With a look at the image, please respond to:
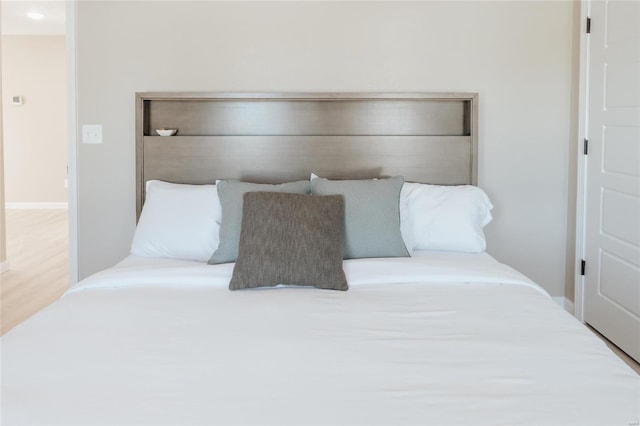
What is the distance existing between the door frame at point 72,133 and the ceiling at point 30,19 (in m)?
3.63

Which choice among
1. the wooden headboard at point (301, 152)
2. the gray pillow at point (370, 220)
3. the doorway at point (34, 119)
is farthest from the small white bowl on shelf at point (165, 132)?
the doorway at point (34, 119)

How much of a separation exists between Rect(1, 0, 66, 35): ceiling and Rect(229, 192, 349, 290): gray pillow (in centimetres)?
528

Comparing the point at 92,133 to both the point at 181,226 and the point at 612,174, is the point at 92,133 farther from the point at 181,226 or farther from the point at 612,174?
the point at 612,174

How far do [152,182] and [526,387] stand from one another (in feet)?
7.82

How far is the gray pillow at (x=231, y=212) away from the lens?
119 inches

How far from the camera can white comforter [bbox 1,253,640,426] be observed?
60.6 inches

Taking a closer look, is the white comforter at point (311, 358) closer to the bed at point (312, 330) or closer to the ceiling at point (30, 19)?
the bed at point (312, 330)

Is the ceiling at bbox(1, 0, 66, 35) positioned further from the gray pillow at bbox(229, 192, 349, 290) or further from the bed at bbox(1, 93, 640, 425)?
the gray pillow at bbox(229, 192, 349, 290)

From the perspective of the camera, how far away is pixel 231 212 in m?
3.10

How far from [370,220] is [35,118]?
729 centimetres

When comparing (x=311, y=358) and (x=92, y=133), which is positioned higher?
(x=92, y=133)

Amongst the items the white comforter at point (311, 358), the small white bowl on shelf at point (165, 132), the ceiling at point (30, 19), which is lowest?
the white comforter at point (311, 358)

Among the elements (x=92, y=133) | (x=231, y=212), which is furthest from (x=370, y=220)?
(x=92, y=133)

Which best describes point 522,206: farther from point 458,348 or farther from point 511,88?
point 458,348
